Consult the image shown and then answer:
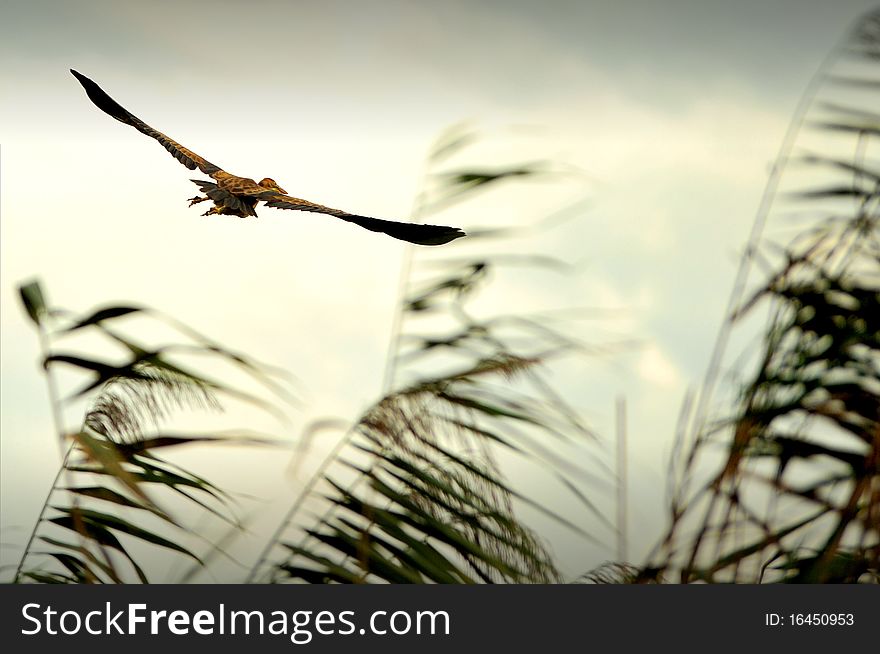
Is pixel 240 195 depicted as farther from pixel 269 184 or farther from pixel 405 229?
pixel 405 229

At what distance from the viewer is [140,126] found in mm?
4605

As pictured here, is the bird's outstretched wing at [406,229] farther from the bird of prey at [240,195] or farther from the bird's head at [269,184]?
the bird's head at [269,184]

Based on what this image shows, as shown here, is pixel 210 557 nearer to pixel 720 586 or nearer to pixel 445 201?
pixel 720 586

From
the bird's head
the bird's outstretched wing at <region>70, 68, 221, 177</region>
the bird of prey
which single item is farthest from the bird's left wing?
the bird's outstretched wing at <region>70, 68, 221, 177</region>

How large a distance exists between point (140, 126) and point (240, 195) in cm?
96

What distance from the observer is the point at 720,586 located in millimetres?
2104

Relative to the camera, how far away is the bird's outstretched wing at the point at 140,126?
4.40 meters

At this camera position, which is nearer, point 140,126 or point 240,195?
point 240,195

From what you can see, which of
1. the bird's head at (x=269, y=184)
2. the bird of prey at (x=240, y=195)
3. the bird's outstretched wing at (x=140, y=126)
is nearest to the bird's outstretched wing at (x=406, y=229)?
the bird of prey at (x=240, y=195)

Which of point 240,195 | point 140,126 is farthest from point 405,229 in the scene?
point 140,126

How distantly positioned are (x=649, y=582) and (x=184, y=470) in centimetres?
101

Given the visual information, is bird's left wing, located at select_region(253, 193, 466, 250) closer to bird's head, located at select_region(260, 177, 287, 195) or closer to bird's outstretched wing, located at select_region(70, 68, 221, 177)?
bird's head, located at select_region(260, 177, 287, 195)

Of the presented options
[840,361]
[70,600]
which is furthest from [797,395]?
[70,600]

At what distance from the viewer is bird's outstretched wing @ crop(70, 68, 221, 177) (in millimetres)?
4402
